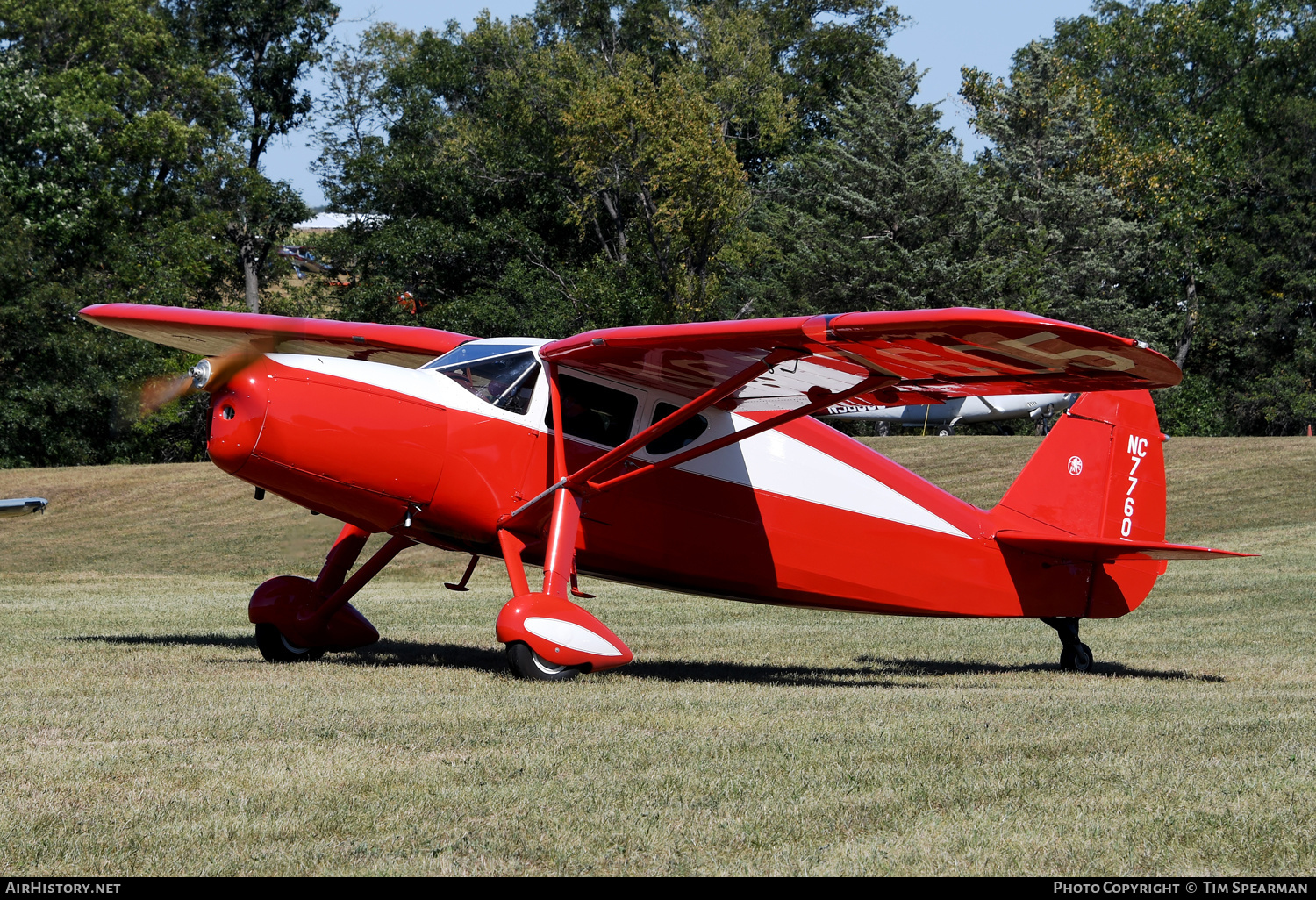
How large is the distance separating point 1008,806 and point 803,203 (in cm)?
4576

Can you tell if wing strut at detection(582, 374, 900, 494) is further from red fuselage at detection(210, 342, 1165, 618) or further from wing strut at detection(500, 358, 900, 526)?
red fuselage at detection(210, 342, 1165, 618)

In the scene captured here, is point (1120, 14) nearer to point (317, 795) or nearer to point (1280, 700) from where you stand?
point (1280, 700)

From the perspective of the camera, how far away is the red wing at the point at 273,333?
34.9ft

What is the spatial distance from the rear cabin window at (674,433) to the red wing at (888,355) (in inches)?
7.4

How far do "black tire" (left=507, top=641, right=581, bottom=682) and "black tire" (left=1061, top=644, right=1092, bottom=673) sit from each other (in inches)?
214

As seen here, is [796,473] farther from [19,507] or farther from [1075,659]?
[19,507]

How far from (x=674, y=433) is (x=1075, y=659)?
4744 mm

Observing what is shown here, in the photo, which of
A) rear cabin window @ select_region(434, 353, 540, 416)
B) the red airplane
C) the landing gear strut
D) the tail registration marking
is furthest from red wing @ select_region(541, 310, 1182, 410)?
the landing gear strut

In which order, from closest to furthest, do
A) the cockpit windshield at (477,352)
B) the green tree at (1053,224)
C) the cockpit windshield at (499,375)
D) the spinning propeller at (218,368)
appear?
1. the spinning propeller at (218,368)
2. the cockpit windshield at (499,375)
3. the cockpit windshield at (477,352)
4. the green tree at (1053,224)

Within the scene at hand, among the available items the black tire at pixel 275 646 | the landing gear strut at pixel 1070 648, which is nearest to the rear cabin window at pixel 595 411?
the black tire at pixel 275 646

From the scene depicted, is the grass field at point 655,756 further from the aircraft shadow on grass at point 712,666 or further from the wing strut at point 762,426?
the wing strut at point 762,426

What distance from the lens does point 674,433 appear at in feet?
34.0
